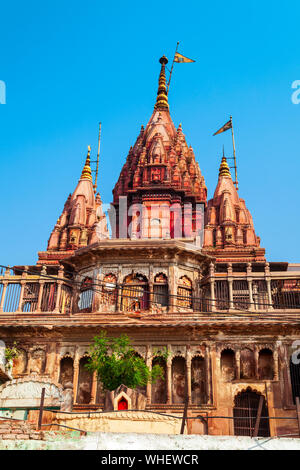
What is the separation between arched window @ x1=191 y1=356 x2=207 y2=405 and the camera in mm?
25397

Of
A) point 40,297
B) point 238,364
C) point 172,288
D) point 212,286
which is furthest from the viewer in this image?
point 172,288

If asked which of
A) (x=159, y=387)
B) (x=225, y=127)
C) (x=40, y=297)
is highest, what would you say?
(x=225, y=127)

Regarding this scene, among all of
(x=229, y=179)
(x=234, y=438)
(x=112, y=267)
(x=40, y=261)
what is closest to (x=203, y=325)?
(x=112, y=267)

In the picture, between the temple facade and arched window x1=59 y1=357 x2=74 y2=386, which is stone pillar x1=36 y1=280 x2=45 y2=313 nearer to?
the temple facade

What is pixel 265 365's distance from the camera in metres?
25.7

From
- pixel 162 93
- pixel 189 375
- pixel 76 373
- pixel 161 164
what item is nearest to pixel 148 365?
pixel 189 375

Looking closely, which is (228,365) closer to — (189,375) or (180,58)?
(189,375)

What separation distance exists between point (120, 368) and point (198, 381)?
5.07 metres

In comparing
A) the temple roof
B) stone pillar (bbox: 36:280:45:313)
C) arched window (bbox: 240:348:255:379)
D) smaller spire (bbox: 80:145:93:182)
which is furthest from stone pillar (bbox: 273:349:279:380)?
smaller spire (bbox: 80:145:93:182)

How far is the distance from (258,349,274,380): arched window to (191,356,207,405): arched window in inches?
97.6

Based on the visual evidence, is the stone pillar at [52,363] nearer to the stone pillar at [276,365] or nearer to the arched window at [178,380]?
the arched window at [178,380]

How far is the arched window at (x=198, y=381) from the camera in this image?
2540cm

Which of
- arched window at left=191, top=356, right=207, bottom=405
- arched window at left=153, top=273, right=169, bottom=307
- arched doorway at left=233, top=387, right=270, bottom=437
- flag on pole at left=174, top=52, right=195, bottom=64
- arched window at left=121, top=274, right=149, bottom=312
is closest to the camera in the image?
arched doorway at left=233, top=387, right=270, bottom=437

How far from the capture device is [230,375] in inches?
1008
